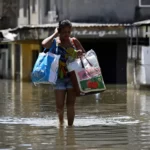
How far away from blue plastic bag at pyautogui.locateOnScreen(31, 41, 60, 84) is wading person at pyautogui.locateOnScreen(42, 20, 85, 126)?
0.35ft

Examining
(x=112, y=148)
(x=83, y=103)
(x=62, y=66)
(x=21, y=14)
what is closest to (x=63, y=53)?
(x=62, y=66)

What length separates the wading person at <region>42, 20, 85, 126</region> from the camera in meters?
9.79

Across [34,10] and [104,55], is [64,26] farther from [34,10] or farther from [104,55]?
[34,10]

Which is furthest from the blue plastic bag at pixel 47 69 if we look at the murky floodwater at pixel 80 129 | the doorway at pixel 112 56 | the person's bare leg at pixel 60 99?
the doorway at pixel 112 56

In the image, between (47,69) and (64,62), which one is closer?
(47,69)

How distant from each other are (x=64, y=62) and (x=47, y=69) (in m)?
0.31

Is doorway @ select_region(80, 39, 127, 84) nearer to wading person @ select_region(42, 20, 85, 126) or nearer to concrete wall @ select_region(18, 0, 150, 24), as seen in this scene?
concrete wall @ select_region(18, 0, 150, 24)

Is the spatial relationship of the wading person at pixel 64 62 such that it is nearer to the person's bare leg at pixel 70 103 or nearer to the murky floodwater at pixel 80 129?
the person's bare leg at pixel 70 103

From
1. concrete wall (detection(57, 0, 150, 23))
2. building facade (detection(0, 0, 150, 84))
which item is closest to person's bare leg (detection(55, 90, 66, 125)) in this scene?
building facade (detection(0, 0, 150, 84))

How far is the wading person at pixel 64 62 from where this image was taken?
979 cm

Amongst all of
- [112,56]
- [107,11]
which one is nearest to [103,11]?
[107,11]

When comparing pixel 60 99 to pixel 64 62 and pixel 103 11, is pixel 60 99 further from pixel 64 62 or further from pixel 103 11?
pixel 103 11

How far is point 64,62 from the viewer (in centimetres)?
988

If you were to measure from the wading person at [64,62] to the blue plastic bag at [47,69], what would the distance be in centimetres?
11
